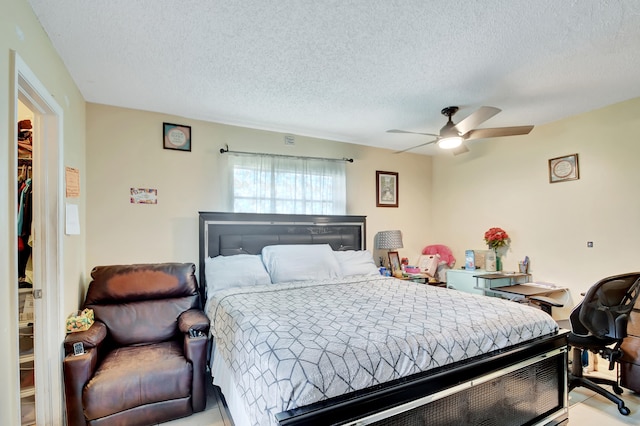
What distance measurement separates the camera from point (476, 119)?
2615 mm

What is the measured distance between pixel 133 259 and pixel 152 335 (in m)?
0.86

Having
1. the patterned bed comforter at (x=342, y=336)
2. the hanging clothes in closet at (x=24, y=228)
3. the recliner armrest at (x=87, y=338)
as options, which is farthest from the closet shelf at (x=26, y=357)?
the patterned bed comforter at (x=342, y=336)

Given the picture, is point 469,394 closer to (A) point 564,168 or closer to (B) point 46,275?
(B) point 46,275

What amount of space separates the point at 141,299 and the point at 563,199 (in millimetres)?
4480

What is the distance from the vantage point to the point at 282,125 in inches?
146

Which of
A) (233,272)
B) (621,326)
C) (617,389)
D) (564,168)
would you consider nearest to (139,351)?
(233,272)

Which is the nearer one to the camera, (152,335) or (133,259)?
(152,335)

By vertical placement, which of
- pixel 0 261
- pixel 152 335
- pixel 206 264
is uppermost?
pixel 0 261

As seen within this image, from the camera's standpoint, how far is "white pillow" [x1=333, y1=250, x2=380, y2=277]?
362 cm

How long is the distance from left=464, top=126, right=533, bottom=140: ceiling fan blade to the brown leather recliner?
2.90 metres

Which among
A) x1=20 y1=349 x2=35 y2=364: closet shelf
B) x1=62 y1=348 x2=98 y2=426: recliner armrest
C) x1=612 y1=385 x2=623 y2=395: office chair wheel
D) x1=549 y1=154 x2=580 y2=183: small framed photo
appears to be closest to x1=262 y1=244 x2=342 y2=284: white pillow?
x1=62 y1=348 x2=98 y2=426: recliner armrest

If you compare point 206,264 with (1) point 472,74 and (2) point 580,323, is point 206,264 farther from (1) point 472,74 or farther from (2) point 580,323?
(2) point 580,323

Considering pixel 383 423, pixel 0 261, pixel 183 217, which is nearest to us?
pixel 0 261

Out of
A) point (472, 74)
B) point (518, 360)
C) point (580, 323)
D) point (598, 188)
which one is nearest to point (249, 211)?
point (472, 74)
